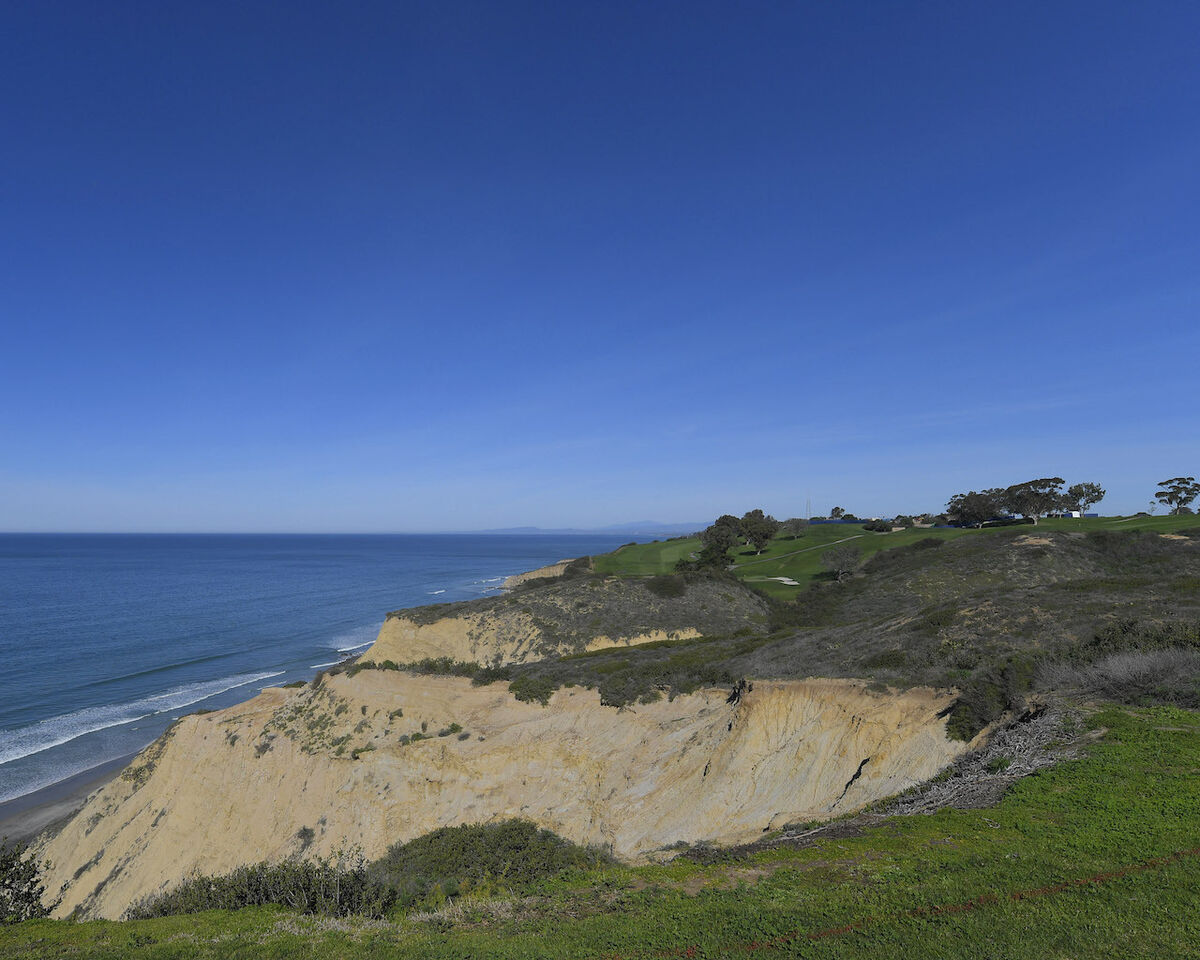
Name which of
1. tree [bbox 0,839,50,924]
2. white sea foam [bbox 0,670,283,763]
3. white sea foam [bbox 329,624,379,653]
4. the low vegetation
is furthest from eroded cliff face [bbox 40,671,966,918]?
white sea foam [bbox 329,624,379,653]

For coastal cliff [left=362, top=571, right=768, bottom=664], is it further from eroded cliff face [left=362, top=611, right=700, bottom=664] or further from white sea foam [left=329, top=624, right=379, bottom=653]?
white sea foam [left=329, top=624, right=379, bottom=653]

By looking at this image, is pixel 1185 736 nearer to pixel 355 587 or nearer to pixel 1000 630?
pixel 1000 630

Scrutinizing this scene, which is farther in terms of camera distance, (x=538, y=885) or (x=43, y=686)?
(x=43, y=686)

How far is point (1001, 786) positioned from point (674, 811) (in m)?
9.76

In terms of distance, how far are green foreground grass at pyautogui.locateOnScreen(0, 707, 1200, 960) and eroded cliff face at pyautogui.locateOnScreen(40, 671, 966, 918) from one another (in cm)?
425

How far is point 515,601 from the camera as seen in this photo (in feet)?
165

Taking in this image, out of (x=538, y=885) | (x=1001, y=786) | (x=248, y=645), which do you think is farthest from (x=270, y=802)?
(x=248, y=645)

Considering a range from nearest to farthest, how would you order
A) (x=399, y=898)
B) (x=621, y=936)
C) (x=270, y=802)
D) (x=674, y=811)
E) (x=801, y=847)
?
(x=621, y=936), (x=801, y=847), (x=399, y=898), (x=674, y=811), (x=270, y=802)

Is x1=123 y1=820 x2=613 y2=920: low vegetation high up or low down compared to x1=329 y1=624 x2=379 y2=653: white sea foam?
up

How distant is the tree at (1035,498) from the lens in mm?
81688

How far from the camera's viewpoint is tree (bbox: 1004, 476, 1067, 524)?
81.7 m

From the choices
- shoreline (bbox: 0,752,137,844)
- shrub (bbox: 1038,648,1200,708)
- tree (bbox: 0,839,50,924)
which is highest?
shrub (bbox: 1038,648,1200,708)

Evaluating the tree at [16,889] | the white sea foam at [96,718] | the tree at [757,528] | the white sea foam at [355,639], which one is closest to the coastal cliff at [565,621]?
the white sea foam at [96,718]

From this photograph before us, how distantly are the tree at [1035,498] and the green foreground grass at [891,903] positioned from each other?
84342 millimetres
